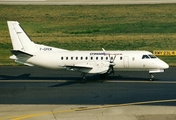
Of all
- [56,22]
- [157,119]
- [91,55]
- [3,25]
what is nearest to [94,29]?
[56,22]

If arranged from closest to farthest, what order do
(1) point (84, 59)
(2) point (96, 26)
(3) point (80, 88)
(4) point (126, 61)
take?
(3) point (80, 88) → (4) point (126, 61) → (1) point (84, 59) → (2) point (96, 26)

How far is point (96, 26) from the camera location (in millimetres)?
81438

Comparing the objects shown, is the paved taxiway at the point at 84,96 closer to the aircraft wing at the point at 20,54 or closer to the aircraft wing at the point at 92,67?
the aircraft wing at the point at 92,67

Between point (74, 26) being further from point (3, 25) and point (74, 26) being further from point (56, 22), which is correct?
point (3, 25)

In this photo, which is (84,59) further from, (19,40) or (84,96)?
(19,40)

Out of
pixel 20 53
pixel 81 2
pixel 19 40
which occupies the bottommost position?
pixel 20 53

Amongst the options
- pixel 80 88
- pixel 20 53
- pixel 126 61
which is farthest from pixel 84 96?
pixel 20 53

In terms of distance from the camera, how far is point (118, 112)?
29.2 meters

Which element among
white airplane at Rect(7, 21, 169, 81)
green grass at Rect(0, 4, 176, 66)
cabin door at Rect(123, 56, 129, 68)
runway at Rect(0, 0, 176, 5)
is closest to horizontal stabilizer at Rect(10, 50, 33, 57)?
white airplane at Rect(7, 21, 169, 81)

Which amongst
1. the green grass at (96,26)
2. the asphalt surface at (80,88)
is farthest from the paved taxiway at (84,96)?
the green grass at (96,26)

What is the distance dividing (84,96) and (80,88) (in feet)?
10.7

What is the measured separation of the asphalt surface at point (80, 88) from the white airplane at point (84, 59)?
1384 mm

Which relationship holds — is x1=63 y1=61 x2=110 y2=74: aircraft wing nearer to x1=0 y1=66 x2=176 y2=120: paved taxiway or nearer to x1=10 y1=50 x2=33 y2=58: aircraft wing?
x1=0 y1=66 x2=176 y2=120: paved taxiway

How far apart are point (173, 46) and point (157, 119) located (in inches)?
1521
